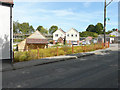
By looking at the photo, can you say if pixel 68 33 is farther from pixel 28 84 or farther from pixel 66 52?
pixel 28 84

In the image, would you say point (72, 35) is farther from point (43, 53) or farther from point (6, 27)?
point (6, 27)

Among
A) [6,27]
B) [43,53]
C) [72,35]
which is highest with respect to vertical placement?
[72,35]

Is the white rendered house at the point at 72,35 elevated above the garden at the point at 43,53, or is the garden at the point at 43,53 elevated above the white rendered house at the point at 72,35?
the white rendered house at the point at 72,35

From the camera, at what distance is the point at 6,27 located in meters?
10.2

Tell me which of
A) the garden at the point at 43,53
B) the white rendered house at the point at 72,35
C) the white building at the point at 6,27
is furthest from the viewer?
the white rendered house at the point at 72,35

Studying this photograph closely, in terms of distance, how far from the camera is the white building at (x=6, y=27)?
10.00 meters

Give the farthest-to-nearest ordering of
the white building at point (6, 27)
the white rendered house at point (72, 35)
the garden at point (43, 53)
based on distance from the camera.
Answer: the white rendered house at point (72, 35) → the garden at point (43, 53) → the white building at point (6, 27)

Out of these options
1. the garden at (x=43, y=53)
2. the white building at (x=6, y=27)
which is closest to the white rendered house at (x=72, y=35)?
the garden at (x=43, y=53)

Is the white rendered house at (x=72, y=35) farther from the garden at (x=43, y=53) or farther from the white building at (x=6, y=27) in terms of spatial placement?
the white building at (x=6, y=27)

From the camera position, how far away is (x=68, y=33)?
6094 centimetres

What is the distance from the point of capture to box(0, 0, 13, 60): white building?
32.8 ft

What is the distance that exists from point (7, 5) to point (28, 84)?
7.96 metres

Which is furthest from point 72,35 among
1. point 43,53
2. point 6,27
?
point 6,27

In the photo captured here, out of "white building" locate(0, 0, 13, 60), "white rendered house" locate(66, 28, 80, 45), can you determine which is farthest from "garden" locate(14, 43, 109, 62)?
"white rendered house" locate(66, 28, 80, 45)
